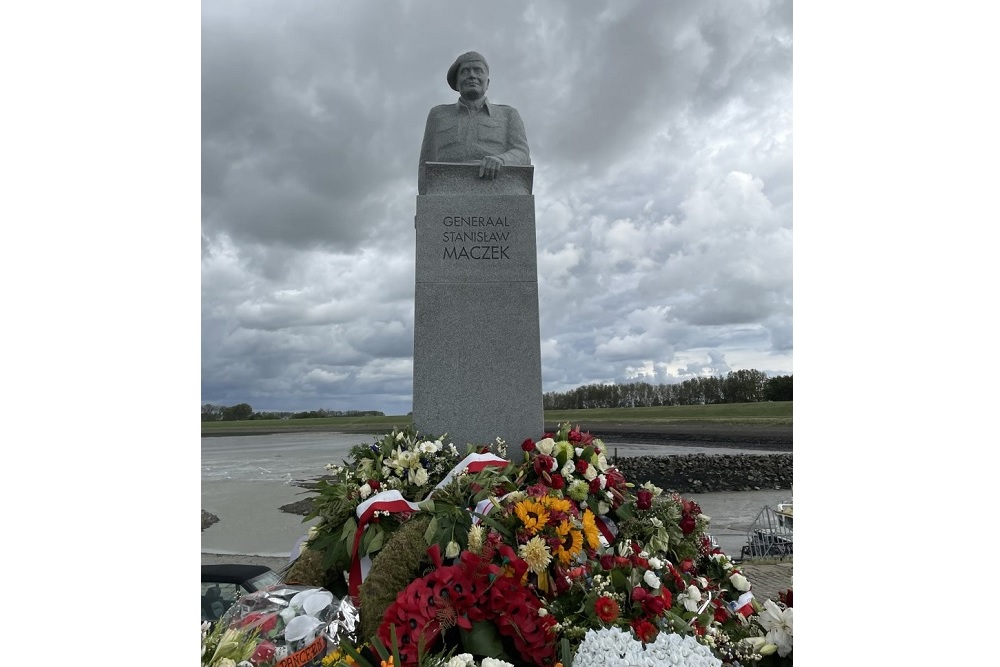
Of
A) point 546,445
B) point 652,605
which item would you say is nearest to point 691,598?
point 652,605

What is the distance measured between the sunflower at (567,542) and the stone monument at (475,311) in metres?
1.90

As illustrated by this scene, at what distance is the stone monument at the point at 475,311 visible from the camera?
5.00 metres

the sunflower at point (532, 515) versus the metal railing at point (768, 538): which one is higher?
the sunflower at point (532, 515)

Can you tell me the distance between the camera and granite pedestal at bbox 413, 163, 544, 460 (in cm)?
499

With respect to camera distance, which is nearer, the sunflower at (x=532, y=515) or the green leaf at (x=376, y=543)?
the sunflower at (x=532, y=515)

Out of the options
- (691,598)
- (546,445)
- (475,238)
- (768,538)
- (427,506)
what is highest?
(475,238)

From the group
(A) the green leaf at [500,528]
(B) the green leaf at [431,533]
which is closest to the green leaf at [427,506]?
(B) the green leaf at [431,533]

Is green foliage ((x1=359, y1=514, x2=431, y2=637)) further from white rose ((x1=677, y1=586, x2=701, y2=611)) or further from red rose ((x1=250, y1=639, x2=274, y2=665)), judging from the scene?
white rose ((x1=677, y1=586, x2=701, y2=611))

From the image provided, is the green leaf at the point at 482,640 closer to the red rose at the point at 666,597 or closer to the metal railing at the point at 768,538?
the red rose at the point at 666,597

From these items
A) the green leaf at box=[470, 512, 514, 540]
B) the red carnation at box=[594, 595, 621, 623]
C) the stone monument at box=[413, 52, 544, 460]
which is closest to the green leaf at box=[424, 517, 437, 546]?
the green leaf at box=[470, 512, 514, 540]

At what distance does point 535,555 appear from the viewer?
2.82 meters

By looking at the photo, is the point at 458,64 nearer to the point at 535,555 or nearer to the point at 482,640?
the point at 535,555

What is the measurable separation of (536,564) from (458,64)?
4.70m

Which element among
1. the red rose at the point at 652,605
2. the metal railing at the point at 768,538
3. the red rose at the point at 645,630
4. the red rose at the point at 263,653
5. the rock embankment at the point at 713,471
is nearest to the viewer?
the red rose at the point at 263,653
